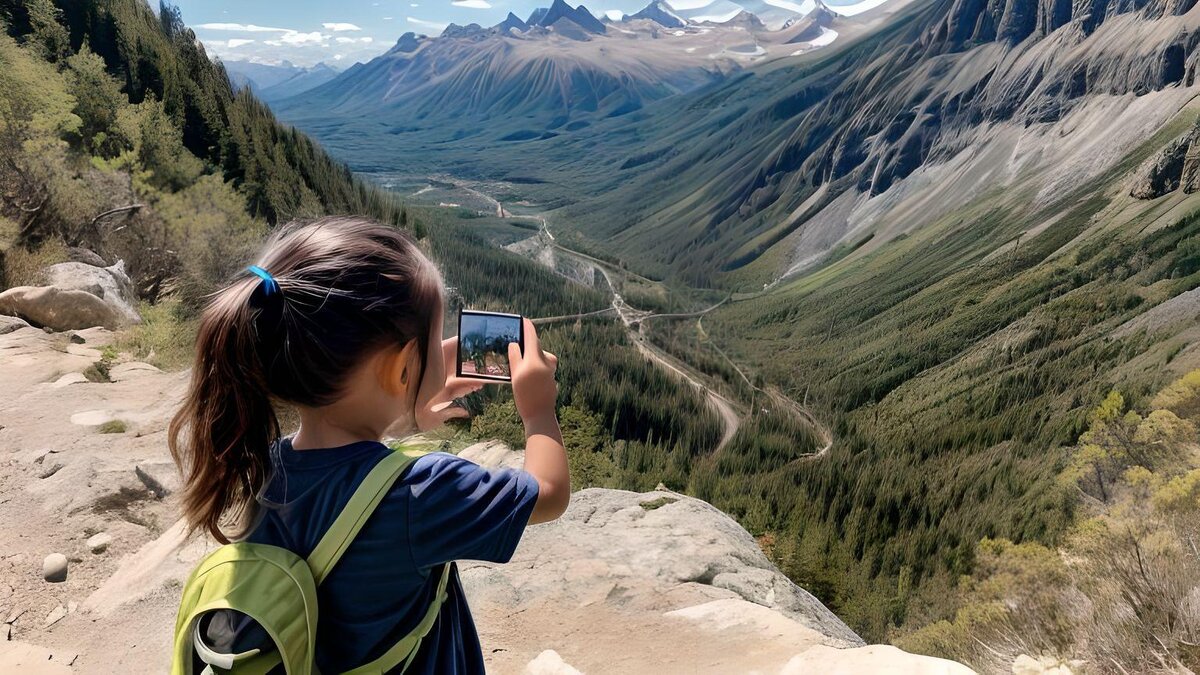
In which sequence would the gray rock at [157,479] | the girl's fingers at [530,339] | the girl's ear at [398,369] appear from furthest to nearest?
the gray rock at [157,479] → the girl's fingers at [530,339] → the girl's ear at [398,369]

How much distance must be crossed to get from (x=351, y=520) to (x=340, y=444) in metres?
0.40

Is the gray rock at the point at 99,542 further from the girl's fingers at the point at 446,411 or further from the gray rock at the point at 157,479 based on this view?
the girl's fingers at the point at 446,411

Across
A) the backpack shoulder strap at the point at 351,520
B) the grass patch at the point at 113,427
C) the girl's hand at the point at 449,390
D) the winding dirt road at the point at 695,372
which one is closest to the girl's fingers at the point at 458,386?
the girl's hand at the point at 449,390

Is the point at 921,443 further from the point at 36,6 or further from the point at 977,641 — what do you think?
the point at 36,6

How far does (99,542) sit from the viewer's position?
9.04 meters

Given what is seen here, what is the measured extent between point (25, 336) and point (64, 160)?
15.9 m

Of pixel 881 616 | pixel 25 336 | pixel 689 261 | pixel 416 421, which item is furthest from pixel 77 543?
pixel 689 261

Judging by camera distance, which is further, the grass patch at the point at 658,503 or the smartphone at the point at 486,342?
the grass patch at the point at 658,503

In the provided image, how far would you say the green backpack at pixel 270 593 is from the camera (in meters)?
1.99

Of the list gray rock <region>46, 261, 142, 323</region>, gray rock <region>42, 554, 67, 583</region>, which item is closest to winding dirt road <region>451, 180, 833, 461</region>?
gray rock <region>46, 261, 142, 323</region>

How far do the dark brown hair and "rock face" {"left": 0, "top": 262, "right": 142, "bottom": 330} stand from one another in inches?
792

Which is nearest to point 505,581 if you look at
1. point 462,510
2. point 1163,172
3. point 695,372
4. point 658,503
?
point 658,503

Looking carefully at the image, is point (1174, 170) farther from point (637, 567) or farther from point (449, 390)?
point (449, 390)

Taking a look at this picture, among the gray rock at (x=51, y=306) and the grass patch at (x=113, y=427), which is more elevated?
the gray rock at (x=51, y=306)
